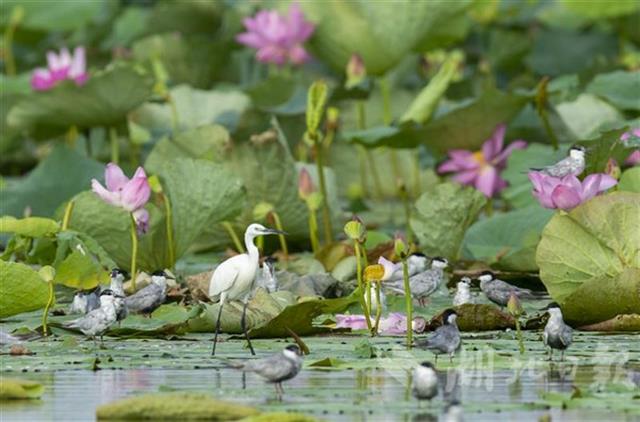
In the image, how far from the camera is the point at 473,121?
786cm

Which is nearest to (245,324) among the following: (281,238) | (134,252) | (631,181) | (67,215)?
(134,252)

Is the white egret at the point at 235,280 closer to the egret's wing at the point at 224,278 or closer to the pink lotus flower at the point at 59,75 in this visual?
the egret's wing at the point at 224,278

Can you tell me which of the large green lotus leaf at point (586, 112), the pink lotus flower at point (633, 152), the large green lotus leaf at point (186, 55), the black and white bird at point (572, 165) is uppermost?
the large green lotus leaf at point (186, 55)

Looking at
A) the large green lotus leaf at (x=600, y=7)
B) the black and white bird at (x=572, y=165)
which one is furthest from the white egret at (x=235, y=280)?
the large green lotus leaf at (x=600, y=7)

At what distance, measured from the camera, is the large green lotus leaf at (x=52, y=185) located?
299 inches

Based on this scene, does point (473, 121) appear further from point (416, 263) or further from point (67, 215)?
point (67, 215)

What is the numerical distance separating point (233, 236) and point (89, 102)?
5.90 feet

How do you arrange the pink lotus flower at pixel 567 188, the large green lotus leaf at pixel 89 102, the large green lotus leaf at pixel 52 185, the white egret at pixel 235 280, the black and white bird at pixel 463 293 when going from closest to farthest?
the white egret at pixel 235 280
the pink lotus flower at pixel 567 188
the black and white bird at pixel 463 293
the large green lotus leaf at pixel 52 185
the large green lotus leaf at pixel 89 102

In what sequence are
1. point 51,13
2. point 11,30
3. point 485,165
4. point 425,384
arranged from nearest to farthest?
point 425,384 < point 485,165 < point 51,13 < point 11,30

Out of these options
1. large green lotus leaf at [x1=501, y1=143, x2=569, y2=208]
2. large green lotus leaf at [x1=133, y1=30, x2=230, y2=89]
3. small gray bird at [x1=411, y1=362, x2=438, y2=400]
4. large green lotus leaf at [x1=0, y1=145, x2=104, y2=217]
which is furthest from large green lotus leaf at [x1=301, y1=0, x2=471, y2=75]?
small gray bird at [x1=411, y1=362, x2=438, y2=400]

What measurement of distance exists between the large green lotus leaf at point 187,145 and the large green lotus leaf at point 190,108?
5.69 feet

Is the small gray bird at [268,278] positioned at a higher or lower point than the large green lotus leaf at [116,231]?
lower

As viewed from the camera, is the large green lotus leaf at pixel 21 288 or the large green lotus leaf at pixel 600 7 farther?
the large green lotus leaf at pixel 600 7

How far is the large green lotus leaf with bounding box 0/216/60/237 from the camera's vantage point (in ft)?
19.7
